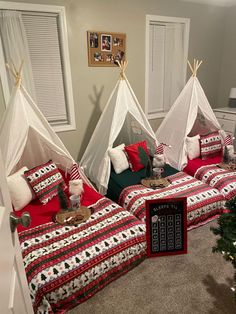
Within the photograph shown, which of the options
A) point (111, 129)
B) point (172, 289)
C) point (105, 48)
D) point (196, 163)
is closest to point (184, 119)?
point (196, 163)

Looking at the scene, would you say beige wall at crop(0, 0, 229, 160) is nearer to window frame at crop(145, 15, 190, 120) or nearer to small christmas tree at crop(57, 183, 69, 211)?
window frame at crop(145, 15, 190, 120)

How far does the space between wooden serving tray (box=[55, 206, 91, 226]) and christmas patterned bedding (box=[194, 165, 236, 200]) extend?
5.16ft

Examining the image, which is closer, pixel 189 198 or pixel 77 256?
pixel 77 256

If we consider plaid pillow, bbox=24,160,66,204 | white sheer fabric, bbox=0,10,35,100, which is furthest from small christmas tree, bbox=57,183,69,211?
white sheer fabric, bbox=0,10,35,100

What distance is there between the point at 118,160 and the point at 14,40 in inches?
73.4

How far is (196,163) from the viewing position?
3.22m

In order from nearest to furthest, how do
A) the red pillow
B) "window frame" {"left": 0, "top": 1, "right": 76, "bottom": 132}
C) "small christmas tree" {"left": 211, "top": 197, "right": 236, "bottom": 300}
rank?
"small christmas tree" {"left": 211, "top": 197, "right": 236, "bottom": 300} → "window frame" {"left": 0, "top": 1, "right": 76, "bottom": 132} → the red pillow

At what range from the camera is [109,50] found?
10.7ft

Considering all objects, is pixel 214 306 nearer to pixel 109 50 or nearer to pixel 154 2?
pixel 109 50

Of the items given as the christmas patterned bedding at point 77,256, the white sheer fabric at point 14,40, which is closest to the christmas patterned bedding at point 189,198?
the christmas patterned bedding at point 77,256

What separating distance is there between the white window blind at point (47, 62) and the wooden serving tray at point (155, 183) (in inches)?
58.0

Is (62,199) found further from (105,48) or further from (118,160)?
(105,48)

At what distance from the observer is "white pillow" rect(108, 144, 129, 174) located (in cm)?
292

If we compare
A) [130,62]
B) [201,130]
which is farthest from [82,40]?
[201,130]
